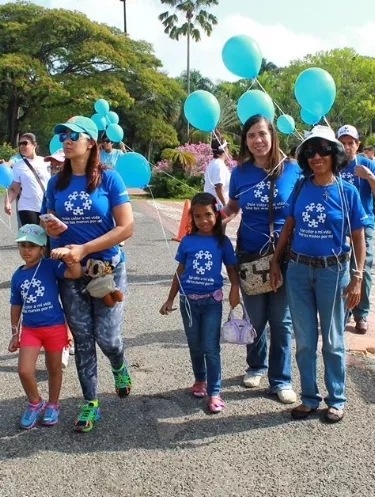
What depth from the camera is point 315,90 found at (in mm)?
3857

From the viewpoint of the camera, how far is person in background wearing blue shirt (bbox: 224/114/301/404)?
3.48m

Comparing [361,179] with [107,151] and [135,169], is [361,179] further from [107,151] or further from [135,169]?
[107,151]

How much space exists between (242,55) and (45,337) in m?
2.69

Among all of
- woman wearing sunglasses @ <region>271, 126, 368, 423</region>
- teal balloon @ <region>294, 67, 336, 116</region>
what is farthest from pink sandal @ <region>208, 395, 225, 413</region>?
teal balloon @ <region>294, 67, 336, 116</region>

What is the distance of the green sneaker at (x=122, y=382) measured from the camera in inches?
137

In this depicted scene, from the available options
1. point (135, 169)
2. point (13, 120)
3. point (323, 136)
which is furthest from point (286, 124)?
point (13, 120)

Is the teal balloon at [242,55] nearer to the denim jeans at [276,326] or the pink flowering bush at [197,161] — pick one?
the denim jeans at [276,326]

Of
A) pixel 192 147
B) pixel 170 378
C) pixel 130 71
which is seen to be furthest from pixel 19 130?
pixel 170 378

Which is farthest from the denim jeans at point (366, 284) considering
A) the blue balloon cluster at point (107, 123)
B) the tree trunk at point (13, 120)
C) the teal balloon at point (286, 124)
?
the tree trunk at point (13, 120)

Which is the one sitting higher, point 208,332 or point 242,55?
point 242,55

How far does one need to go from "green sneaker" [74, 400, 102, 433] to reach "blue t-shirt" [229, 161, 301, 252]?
145cm

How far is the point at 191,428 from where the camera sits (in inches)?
127

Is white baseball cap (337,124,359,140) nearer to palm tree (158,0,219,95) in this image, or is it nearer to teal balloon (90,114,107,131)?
teal balloon (90,114,107,131)

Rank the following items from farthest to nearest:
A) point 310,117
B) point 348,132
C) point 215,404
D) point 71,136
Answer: point 348,132, point 310,117, point 215,404, point 71,136
